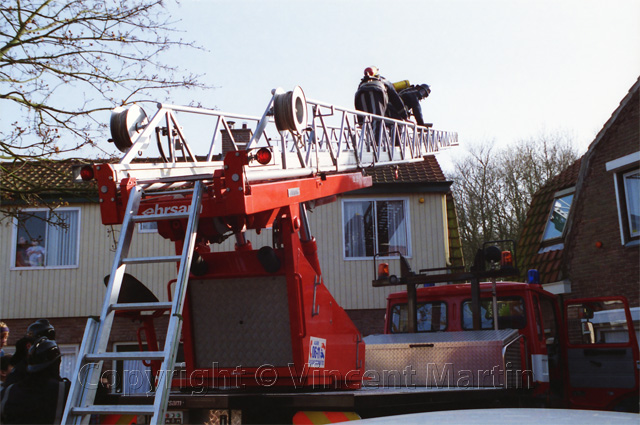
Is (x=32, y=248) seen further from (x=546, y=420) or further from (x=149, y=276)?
(x=546, y=420)

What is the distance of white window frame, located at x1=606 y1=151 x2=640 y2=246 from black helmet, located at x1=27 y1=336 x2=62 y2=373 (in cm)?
989

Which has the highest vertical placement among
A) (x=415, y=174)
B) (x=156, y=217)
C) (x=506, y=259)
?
(x=415, y=174)

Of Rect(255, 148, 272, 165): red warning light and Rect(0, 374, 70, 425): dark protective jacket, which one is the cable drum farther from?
Rect(0, 374, 70, 425): dark protective jacket

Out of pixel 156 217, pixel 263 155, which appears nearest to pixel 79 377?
pixel 156 217

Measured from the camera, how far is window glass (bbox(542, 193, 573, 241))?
1426 centimetres

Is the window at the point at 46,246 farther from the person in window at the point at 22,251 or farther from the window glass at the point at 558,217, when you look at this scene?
the window glass at the point at 558,217

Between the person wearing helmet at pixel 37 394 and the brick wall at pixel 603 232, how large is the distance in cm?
969

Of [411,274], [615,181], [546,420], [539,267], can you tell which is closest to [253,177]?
[546,420]

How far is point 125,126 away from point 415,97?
21.1ft

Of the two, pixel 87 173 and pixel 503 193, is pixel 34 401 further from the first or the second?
pixel 503 193

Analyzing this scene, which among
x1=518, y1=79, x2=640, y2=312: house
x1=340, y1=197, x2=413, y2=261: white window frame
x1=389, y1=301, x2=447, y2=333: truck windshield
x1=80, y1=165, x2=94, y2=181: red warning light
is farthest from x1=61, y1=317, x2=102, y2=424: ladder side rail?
x1=340, y1=197, x2=413, y2=261: white window frame

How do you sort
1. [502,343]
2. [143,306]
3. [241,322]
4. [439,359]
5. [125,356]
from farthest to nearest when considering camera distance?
[439,359]
[502,343]
[241,322]
[143,306]
[125,356]

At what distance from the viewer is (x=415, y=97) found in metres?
10.9

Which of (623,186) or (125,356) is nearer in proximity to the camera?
(125,356)
